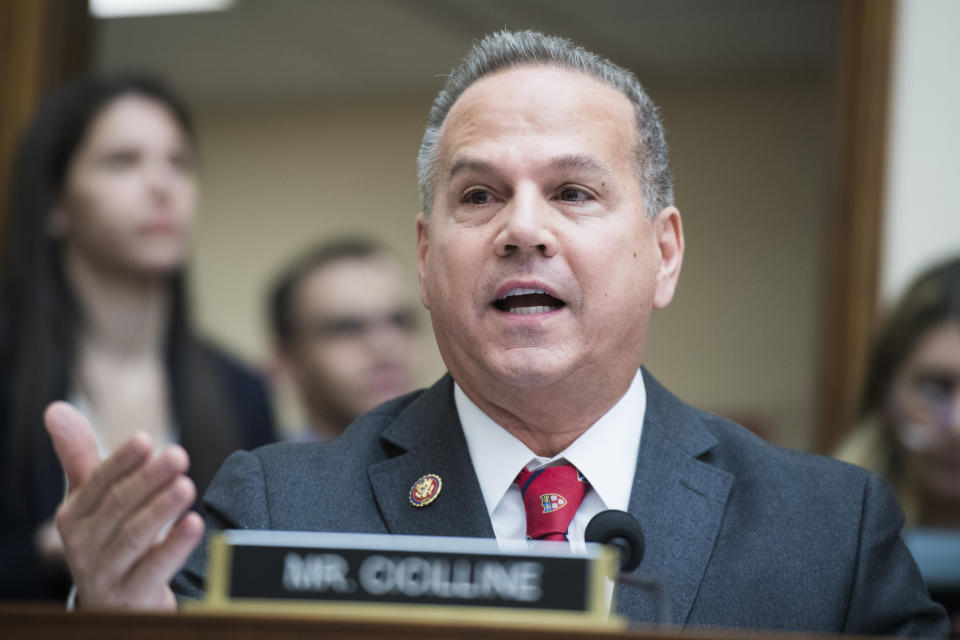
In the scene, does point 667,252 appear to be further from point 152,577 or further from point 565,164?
point 152,577

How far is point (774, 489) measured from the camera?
164 centimetres

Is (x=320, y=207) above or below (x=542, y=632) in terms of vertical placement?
above

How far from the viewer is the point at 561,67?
166 cm

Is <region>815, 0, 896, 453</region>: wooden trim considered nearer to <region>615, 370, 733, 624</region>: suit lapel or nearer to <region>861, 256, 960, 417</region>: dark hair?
<region>861, 256, 960, 417</region>: dark hair

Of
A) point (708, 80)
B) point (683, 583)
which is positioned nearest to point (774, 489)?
point (683, 583)

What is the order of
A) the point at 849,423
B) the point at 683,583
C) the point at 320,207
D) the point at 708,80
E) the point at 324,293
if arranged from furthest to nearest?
the point at 320,207, the point at 708,80, the point at 324,293, the point at 849,423, the point at 683,583

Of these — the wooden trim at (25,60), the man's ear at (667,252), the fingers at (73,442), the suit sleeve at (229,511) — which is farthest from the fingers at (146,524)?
the wooden trim at (25,60)

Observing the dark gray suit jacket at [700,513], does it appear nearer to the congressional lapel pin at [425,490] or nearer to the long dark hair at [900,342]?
the congressional lapel pin at [425,490]

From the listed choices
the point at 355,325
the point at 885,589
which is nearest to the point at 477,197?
the point at 885,589

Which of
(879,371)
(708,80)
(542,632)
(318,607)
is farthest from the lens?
(708,80)

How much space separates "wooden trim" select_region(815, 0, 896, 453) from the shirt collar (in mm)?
1438

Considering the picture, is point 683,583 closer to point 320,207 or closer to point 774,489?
point 774,489

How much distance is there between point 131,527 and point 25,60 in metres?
2.46

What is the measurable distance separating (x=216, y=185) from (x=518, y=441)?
5.63 meters
